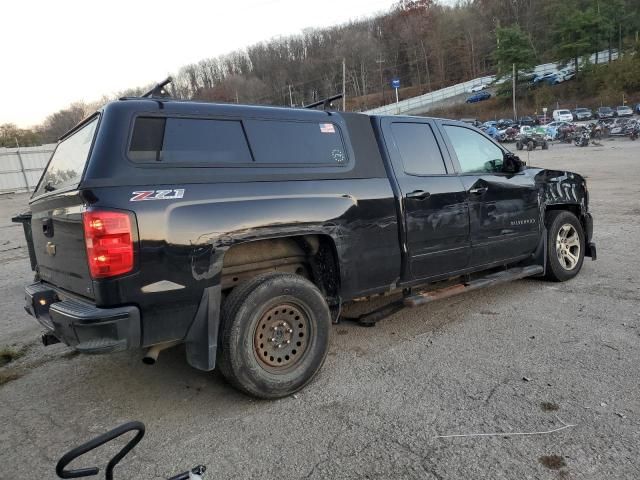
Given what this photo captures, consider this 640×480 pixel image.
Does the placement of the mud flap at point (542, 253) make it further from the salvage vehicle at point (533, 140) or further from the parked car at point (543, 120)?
the parked car at point (543, 120)

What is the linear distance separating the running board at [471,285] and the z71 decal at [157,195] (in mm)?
2288

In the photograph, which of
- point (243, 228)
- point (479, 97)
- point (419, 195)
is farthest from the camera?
point (479, 97)

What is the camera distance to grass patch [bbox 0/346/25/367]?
448cm

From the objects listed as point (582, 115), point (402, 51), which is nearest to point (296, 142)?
point (582, 115)

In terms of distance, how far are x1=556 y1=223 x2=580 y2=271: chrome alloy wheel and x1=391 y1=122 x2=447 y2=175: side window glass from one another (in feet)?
6.99

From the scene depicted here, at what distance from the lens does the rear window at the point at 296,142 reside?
3.54 meters

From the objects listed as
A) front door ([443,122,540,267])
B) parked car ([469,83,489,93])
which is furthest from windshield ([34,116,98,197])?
Result: parked car ([469,83,489,93])

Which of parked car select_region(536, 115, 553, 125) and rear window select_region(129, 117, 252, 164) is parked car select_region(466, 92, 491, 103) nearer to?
parked car select_region(536, 115, 553, 125)

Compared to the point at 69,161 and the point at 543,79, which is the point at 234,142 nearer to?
the point at 69,161

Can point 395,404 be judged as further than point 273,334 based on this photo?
No

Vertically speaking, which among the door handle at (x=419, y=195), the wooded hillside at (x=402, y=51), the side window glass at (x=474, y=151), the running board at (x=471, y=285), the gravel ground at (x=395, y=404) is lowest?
the gravel ground at (x=395, y=404)

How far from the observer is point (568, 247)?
592cm

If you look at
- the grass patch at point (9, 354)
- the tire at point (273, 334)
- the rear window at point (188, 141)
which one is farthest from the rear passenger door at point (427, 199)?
the grass patch at point (9, 354)

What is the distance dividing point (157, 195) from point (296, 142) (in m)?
1.23
